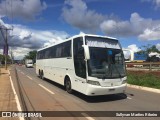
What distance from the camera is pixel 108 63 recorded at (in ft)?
38.5

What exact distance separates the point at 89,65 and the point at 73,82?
7.64 ft

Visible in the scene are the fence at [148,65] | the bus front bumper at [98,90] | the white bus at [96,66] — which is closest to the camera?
the bus front bumper at [98,90]

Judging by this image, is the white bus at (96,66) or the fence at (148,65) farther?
the fence at (148,65)

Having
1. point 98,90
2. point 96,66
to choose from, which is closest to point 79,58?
point 96,66

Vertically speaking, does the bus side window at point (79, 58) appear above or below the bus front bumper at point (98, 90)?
above

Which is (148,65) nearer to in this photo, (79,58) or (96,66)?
(79,58)

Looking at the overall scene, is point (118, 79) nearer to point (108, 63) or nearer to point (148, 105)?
point (108, 63)

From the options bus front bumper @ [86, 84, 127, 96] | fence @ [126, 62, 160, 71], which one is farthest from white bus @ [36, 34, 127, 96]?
fence @ [126, 62, 160, 71]

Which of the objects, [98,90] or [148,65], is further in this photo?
[148,65]

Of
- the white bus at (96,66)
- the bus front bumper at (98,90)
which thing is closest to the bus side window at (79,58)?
the white bus at (96,66)

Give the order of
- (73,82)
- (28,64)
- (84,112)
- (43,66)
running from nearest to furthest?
1. (84,112)
2. (73,82)
3. (43,66)
4. (28,64)

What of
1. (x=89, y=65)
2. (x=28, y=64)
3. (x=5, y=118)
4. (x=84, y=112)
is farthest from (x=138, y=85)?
(x=28, y=64)

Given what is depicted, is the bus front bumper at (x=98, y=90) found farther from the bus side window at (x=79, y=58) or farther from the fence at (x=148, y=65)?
the fence at (x=148, y=65)

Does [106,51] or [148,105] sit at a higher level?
[106,51]
